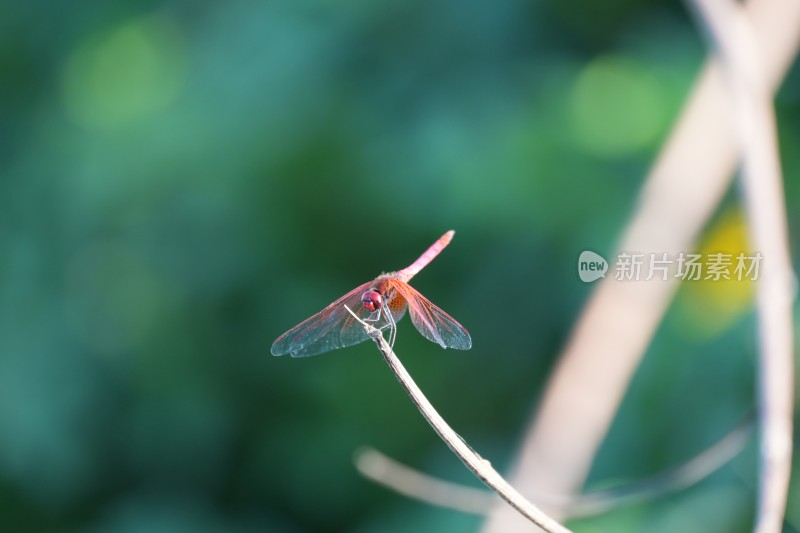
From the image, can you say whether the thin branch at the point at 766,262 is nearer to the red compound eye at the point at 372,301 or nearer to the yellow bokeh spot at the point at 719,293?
the red compound eye at the point at 372,301

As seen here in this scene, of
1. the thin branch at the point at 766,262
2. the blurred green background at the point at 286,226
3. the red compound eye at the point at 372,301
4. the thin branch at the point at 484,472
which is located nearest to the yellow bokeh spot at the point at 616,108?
the blurred green background at the point at 286,226

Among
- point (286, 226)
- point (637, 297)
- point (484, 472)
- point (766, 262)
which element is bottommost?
point (637, 297)

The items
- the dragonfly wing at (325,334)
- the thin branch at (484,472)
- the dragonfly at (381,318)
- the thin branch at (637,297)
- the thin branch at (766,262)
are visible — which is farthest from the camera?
the thin branch at (637,297)

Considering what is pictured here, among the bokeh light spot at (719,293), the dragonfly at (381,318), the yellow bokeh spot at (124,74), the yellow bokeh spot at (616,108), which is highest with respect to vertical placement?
the yellow bokeh spot at (124,74)

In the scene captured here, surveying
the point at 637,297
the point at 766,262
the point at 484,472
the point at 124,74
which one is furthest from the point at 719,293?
the point at 124,74

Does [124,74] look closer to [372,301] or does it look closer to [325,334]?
[325,334]

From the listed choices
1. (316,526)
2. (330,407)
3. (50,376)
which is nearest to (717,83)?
(330,407)

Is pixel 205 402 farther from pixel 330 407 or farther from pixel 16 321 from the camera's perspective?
pixel 16 321

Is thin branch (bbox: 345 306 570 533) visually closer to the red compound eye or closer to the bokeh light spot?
the red compound eye
